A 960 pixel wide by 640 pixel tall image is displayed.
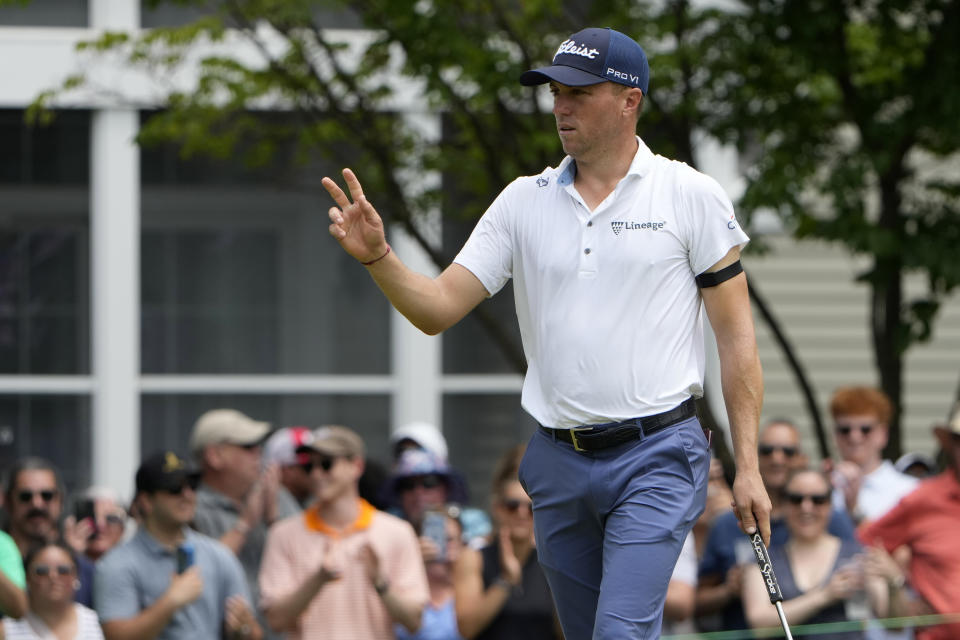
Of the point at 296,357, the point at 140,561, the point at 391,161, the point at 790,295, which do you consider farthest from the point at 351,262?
the point at 140,561

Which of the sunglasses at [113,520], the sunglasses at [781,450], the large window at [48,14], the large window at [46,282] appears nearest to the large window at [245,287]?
the large window at [46,282]

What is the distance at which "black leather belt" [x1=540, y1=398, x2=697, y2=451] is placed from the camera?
4.75m

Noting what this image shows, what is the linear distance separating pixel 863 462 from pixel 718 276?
446 centimetres

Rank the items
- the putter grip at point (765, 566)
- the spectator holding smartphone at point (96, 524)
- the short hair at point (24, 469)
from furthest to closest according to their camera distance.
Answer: the spectator holding smartphone at point (96, 524) < the short hair at point (24, 469) < the putter grip at point (765, 566)

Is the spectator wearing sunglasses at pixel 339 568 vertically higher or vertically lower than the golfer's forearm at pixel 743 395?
lower

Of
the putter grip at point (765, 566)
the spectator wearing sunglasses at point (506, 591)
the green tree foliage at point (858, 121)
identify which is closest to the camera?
the putter grip at point (765, 566)

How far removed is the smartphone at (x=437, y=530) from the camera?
786cm

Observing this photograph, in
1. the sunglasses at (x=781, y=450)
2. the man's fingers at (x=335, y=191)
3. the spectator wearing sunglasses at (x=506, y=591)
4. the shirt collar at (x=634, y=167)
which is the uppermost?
the shirt collar at (x=634, y=167)

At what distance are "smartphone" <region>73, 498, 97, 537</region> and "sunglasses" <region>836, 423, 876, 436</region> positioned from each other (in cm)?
410

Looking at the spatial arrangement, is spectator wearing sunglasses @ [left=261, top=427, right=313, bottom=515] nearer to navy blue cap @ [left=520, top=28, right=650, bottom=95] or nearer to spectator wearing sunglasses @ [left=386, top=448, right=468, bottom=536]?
spectator wearing sunglasses @ [left=386, top=448, right=468, bottom=536]

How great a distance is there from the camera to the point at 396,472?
8828 mm

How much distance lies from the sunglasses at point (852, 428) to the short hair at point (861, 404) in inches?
2.6

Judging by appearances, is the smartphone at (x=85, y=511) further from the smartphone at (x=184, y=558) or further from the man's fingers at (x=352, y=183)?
the man's fingers at (x=352, y=183)

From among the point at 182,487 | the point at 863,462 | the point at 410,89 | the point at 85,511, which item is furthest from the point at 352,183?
the point at 410,89
